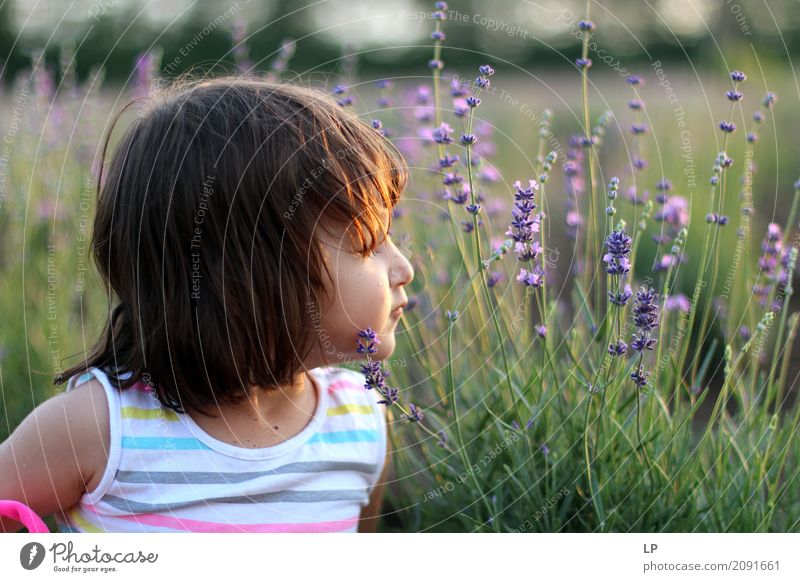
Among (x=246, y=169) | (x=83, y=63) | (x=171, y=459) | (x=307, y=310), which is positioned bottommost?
(x=171, y=459)

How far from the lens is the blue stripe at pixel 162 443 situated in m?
1.01

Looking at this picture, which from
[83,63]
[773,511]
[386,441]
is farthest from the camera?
[83,63]

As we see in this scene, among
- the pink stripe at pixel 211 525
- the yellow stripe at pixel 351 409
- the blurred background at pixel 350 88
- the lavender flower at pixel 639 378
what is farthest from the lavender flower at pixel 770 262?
the pink stripe at pixel 211 525

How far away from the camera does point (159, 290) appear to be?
3.25 ft

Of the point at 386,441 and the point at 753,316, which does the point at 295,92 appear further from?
the point at 753,316

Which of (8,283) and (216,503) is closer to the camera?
(216,503)

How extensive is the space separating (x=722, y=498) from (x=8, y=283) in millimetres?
1278

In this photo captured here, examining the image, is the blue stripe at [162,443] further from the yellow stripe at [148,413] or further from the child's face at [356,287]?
the child's face at [356,287]

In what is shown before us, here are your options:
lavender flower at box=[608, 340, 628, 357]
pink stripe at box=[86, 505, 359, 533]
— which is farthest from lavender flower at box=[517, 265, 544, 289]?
pink stripe at box=[86, 505, 359, 533]

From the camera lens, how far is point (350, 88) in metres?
1.49

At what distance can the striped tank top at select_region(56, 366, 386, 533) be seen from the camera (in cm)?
102

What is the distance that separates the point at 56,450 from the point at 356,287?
384mm

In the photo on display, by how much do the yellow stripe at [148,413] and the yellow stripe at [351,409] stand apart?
0.22m
